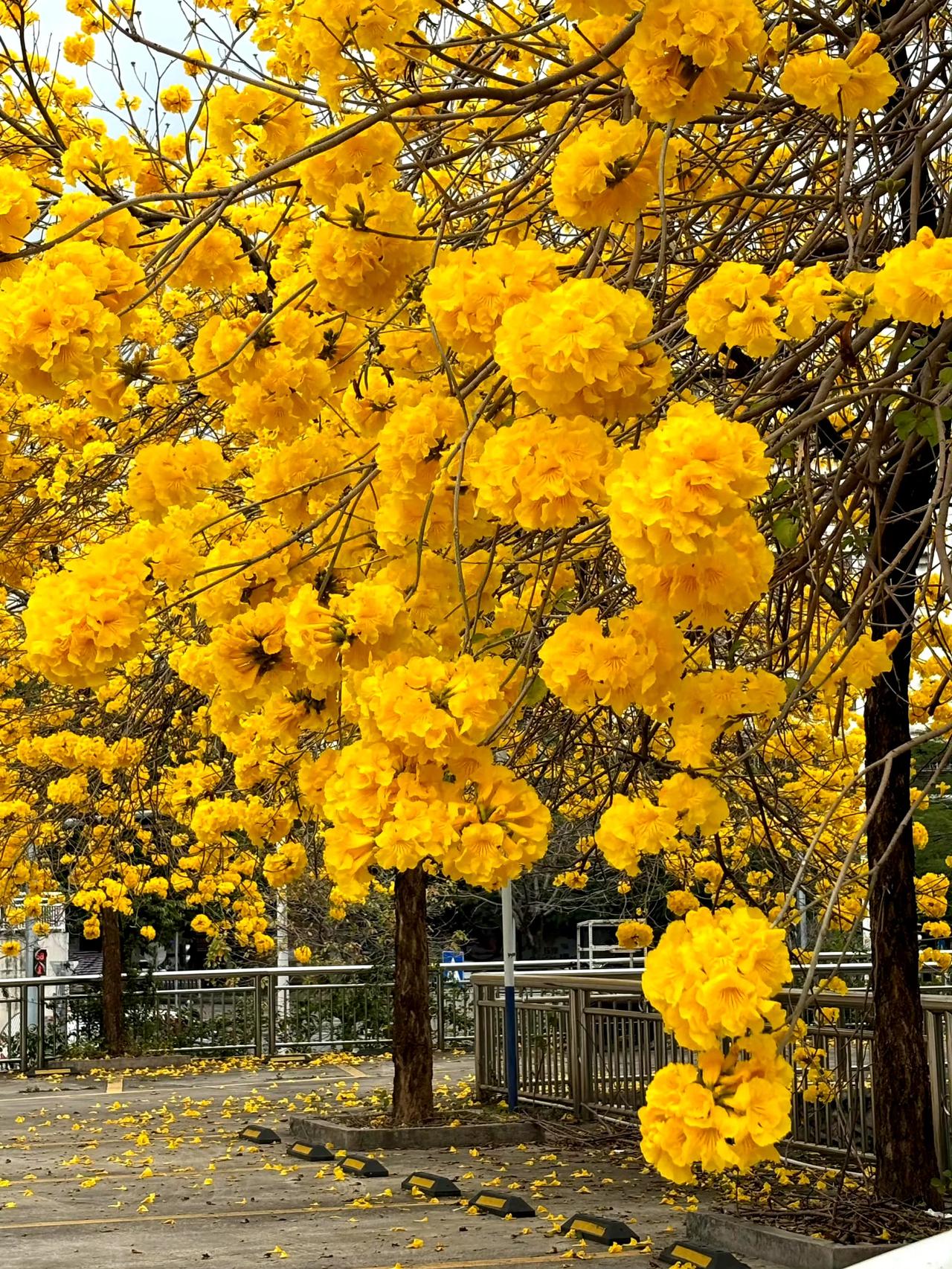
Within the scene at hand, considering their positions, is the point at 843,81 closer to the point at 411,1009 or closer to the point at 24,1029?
the point at 411,1009

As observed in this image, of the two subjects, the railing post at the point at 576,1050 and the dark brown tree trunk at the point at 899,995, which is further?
the railing post at the point at 576,1050

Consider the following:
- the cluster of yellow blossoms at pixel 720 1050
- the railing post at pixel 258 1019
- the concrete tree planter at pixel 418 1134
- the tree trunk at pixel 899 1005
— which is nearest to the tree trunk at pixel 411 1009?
the concrete tree planter at pixel 418 1134

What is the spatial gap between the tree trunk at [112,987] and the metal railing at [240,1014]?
0.53ft

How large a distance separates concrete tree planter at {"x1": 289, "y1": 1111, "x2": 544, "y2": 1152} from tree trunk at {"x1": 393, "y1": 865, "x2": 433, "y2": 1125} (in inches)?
7.6

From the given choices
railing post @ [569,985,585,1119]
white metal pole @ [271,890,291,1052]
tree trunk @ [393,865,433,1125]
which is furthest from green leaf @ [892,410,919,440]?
white metal pole @ [271,890,291,1052]

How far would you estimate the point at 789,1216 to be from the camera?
7.85m

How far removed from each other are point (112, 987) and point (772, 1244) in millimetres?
11979

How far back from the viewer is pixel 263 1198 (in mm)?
9688

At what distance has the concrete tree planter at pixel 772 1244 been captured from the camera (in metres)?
7.04

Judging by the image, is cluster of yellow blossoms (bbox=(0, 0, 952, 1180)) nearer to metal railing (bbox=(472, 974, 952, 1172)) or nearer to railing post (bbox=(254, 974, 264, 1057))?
metal railing (bbox=(472, 974, 952, 1172))

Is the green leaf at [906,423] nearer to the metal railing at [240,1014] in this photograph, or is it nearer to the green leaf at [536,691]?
the green leaf at [536,691]

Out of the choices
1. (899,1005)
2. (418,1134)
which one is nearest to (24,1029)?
(418,1134)

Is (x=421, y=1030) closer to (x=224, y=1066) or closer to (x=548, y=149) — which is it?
(x=224, y=1066)

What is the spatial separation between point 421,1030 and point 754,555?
993 centimetres
